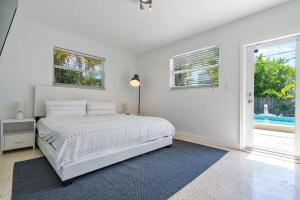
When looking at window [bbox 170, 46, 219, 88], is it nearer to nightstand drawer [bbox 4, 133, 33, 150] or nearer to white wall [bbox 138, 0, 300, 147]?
white wall [bbox 138, 0, 300, 147]

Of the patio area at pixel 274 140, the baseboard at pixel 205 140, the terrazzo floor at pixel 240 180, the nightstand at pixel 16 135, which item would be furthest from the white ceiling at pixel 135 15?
the terrazzo floor at pixel 240 180

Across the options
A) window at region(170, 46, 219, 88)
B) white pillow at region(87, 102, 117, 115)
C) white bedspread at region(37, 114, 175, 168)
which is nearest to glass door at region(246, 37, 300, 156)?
window at region(170, 46, 219, 88)

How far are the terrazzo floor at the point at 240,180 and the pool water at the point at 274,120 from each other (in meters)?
0.62

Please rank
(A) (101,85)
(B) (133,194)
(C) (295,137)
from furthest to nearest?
1. (A) (101,85)
2. (C) (295,137)
3. (B) (133,194)

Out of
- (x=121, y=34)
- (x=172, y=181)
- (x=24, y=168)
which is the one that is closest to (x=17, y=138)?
(x=24, y=168)

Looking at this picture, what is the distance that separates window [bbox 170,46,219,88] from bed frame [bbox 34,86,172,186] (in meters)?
1.49

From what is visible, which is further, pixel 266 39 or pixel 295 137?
pixel 266 39

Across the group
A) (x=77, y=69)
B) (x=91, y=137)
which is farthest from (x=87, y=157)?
(x=77, y=69)

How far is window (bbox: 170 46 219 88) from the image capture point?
10.7 feet

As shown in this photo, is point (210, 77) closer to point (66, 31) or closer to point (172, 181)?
point (172, 181)

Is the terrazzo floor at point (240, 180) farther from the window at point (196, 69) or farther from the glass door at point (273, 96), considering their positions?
the window at point (196, 69)

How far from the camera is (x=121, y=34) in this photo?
138 inches

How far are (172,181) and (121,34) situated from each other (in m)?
3.10

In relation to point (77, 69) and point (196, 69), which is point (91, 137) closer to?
point (77, 69)
